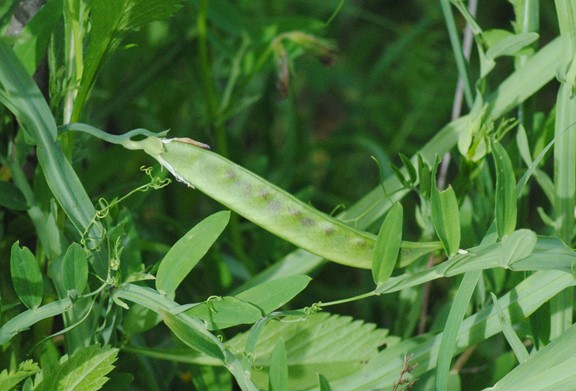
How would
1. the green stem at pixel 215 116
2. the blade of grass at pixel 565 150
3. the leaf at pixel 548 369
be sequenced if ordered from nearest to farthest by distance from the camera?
the leaf at pixel 548 369 → the blade of grass at pixel 565 150 → the green stem at pixel 215 116

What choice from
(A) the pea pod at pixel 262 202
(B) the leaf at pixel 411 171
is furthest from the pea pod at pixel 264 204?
(B) the leaf at pixel 411 171

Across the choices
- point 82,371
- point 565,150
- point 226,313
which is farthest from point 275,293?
point 565,150

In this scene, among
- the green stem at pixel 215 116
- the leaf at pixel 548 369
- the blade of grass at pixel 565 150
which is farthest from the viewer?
the green stem at pixel 215 116

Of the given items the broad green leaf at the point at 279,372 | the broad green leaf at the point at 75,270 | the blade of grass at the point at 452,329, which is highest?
the broad green leaf at the point at 75,270

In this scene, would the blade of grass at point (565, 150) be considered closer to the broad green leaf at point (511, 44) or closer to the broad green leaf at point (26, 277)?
the broad green leaf at point (511, 44)

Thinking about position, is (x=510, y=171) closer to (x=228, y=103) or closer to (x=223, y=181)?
(x=223, y=181)

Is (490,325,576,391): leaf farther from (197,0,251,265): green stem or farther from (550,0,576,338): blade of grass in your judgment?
(197,0,251,265): green stem
